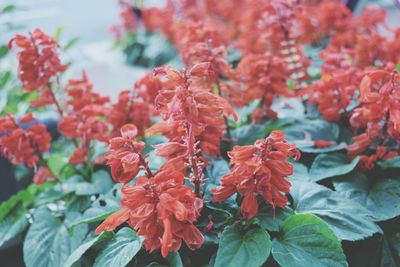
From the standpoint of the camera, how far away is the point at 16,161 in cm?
131

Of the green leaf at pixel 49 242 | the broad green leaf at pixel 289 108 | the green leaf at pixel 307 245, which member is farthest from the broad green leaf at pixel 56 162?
the green leaf at pixel 307 245

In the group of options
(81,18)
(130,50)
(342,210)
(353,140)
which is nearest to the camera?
(342,210)

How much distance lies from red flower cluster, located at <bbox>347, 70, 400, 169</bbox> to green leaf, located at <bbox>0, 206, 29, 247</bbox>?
2.91 ft

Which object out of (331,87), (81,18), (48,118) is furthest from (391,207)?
(81,18)

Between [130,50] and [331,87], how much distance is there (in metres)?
2.44

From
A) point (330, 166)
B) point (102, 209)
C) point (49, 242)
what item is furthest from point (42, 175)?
point (330, 166)

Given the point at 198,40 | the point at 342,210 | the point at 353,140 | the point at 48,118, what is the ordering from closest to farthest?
1. the point at 342,210
2. the point at 353,140
3. the point at 198,40
4. the point at 48,118

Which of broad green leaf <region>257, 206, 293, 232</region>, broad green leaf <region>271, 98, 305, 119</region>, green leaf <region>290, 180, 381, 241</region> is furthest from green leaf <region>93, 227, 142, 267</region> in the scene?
broad green leaf <region>271, 98, 305, 119</region>

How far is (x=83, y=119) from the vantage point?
4.42 feet

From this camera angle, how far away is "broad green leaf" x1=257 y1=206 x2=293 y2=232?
94cm

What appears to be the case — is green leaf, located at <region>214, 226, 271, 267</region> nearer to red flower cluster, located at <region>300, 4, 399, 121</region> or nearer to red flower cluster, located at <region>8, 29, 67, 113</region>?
red flower cluster, located at <region>300, 4, 399, 121</region>

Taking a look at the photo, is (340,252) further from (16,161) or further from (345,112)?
(16,161)

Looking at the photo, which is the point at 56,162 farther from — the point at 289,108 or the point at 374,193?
the point at 374,193

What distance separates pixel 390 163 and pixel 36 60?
937 millimetres
